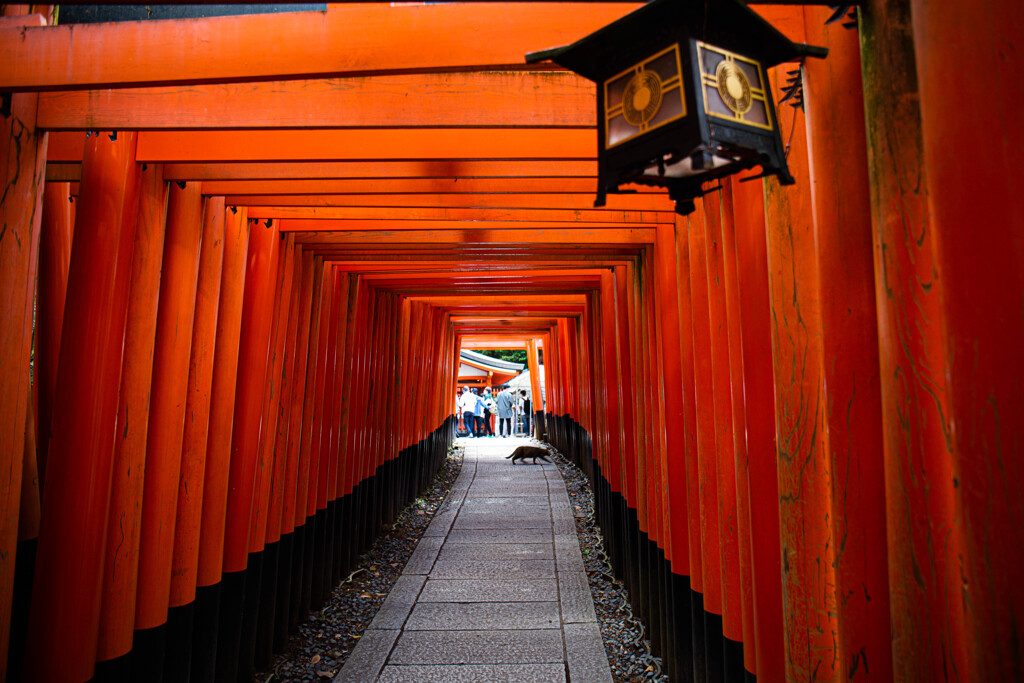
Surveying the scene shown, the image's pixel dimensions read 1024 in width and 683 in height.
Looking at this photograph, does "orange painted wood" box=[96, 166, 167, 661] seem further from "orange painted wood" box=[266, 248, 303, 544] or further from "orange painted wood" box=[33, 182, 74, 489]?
"orange painted wood" box=[266, 248, 303, 544]

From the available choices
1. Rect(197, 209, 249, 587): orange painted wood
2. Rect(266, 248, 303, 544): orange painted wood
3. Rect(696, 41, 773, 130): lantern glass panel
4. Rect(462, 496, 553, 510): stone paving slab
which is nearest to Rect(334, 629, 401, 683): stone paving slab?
Rect(266, 248, 303, 544): orange painted wood

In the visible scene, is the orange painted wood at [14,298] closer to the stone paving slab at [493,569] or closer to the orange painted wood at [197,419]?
the orange painted wood at [197,419]

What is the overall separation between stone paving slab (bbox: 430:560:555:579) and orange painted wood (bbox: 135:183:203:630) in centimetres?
346

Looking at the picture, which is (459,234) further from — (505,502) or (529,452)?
(529,452)

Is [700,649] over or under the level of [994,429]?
under

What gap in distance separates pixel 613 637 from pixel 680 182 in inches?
170

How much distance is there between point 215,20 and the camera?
222 centimetres

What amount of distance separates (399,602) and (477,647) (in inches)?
49.6

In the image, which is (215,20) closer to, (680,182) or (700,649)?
(680,182)

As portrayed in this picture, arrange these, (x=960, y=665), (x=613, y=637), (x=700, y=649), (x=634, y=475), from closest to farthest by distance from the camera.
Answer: (x=960, y=665), (x=700, y=649), (x=613, y=637), (x=634, y=475)

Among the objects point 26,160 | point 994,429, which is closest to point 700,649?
point 994,429

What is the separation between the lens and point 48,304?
3.67 metres

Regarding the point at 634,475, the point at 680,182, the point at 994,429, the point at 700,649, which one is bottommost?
the point at 700,649

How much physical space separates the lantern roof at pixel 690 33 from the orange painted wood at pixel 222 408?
2906 mm
